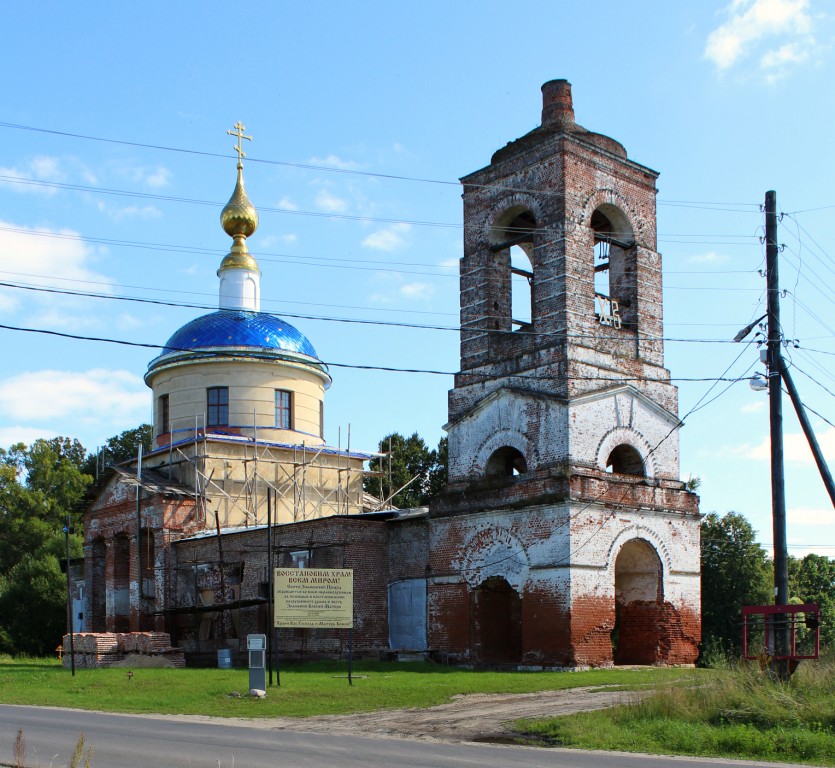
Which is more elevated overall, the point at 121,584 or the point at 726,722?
the point at 726,722

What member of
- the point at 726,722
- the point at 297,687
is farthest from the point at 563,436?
the point at 726,722

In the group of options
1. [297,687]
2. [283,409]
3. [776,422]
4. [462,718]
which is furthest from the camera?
[283,409]

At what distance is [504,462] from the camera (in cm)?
2681

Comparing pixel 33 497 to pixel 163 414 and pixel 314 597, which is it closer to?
pixel 163 414

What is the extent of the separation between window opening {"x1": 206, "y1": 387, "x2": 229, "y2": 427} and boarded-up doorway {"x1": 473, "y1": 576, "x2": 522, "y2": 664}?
43.6ft

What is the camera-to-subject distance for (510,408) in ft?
85.1

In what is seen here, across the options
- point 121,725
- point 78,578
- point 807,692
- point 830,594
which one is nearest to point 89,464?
point 78,578

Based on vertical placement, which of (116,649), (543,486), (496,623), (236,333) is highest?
(236,333)

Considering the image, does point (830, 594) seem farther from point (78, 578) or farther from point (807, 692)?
point (807, 692)

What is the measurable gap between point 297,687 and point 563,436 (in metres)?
8.18

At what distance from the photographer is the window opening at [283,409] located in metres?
37.1

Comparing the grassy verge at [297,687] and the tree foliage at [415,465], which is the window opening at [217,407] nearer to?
the grassy verge at [297,687]

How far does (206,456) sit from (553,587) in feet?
47.0

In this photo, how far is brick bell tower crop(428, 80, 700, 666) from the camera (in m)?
24.2
